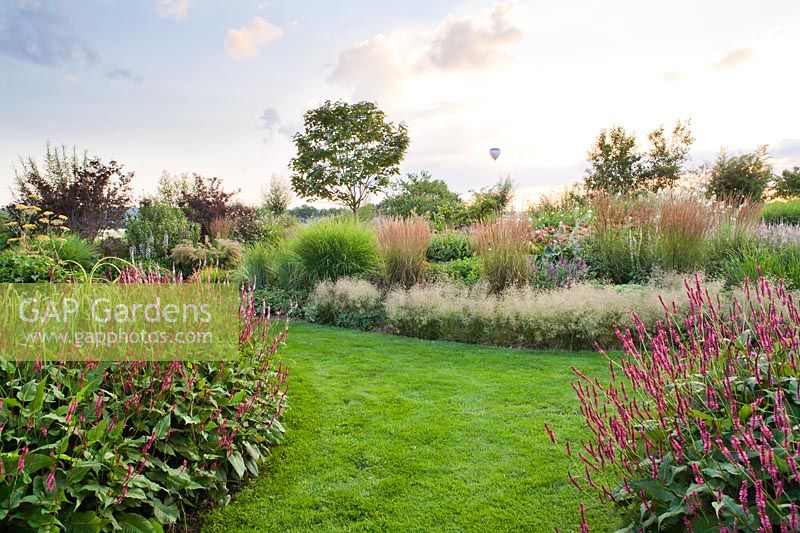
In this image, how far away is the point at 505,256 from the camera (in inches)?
288

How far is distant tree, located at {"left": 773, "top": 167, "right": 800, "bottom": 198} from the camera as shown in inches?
1041

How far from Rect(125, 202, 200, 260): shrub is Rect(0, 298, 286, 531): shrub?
11829 mm

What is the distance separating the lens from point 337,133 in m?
22.7

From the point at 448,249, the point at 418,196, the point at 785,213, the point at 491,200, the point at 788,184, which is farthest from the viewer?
the point at 788,184

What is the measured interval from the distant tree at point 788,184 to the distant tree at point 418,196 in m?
16.5

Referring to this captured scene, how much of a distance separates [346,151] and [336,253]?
1506cm

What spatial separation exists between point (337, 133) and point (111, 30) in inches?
606

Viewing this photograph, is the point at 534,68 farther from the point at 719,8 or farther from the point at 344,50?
the point at 344,50

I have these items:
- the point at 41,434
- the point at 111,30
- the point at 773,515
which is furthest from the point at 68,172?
the point at 773,515

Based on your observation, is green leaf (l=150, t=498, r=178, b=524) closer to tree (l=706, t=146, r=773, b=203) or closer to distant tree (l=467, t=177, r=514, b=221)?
distant tree (l=467, t=177, r=514, b=221)

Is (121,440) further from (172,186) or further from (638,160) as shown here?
(638,160)

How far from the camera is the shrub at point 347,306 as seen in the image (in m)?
6.97

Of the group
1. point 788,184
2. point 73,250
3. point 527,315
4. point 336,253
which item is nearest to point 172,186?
point 73,250

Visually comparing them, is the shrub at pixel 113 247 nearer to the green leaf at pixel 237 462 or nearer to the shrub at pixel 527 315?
the shrub at pixel 527 315
